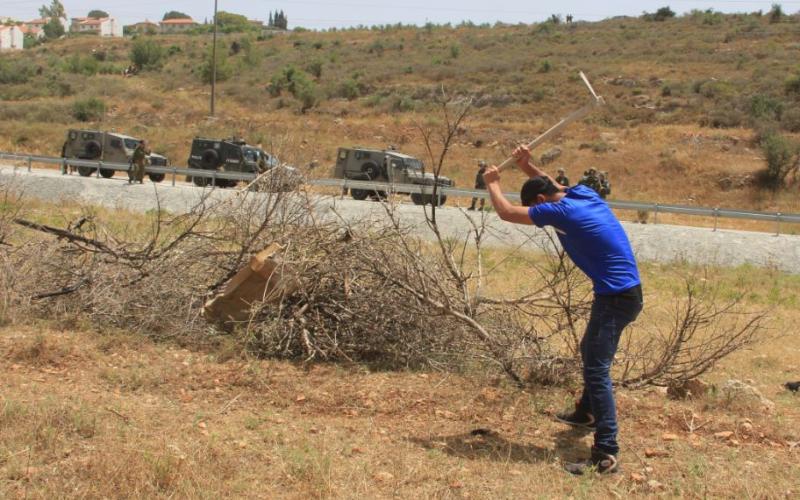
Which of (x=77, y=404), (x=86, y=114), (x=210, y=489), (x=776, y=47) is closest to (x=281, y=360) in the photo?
(x=77, y=404)

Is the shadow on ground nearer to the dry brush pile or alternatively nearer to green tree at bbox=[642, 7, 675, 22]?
the dry brush pile

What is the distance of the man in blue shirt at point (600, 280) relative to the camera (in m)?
4.66

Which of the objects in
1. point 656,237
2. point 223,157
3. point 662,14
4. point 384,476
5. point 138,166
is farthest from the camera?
point 662,14

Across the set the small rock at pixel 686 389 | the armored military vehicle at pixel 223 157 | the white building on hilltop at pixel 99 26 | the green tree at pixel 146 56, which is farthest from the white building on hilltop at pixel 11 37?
the small rock at pixel 686 389

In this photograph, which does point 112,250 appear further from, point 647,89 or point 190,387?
point 647,89


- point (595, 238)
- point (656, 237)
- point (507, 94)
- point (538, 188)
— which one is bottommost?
point (656, 237)

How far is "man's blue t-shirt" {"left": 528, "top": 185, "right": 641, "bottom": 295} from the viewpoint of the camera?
15.3 ft

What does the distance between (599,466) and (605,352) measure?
62cm

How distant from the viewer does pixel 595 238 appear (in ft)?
15.3

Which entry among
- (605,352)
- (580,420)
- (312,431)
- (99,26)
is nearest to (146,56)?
(312,431)

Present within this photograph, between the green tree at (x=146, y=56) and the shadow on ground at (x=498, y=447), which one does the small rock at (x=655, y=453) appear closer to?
the shadow on ground at (x=498, y=447)

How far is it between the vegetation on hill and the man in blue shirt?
22288 millimetres

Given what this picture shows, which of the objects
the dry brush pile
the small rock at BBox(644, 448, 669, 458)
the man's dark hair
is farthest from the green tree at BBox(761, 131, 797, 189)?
the man's dark hair

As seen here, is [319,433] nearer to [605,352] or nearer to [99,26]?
[605,352]
